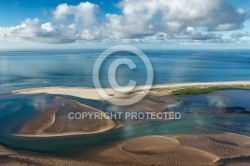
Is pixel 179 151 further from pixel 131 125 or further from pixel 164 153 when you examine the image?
pixel 131 125

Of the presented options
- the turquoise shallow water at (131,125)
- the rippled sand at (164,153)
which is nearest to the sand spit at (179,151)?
the rippled sand at (164,153)

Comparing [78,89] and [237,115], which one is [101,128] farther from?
[78,89]

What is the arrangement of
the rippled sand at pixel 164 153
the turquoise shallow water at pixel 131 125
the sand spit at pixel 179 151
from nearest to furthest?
the rippled sand at pixel 164 153 < the sand spit at pixel 179 151 < the turquoise shallow water at pixel 131 125

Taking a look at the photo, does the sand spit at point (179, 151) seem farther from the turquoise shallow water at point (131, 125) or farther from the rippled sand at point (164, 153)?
the turquoise shallow water at point (131, 125)

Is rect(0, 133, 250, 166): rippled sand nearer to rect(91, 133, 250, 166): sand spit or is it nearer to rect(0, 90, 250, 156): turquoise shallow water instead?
rect(91, 133, 250, 166): sand spit

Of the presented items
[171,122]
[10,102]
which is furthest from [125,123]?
[10,102]

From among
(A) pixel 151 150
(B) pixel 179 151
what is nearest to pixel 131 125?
(A) pixel 151 150

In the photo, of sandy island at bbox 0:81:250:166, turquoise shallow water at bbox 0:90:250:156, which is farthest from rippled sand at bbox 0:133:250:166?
turquoise shallow water at bbox 0:90:250:156

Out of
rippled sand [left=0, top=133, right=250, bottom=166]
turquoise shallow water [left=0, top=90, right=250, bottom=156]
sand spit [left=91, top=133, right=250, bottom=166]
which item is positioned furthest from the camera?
turquoise shallow water [left=0, top=90, right=250, bottom=156]

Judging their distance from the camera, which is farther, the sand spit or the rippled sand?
the sand spit
